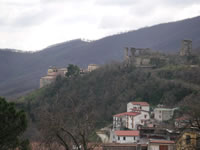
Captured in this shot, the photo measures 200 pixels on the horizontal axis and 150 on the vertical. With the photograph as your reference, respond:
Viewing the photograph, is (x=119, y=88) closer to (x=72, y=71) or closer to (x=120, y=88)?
(x=120, y=88)

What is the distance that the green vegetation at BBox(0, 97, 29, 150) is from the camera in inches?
680

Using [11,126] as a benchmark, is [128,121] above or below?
below

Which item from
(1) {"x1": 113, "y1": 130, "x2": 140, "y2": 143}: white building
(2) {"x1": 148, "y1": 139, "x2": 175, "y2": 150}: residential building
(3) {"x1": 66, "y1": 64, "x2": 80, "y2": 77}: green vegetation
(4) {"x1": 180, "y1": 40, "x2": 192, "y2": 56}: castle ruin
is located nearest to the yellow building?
(2) {"x1": 148, "y1": 139, "x2": 175, "y2": 150}: residential building

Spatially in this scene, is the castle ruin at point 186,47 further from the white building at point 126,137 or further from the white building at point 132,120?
the white building at point 126,137

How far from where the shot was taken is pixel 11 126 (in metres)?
17.4

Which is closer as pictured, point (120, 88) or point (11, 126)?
point (11, 126)

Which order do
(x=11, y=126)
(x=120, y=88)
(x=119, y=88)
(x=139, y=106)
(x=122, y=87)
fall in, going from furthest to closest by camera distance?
(x=119, y=88), (x=120, y=88), (x=122, y=87), (x=139, y=106), (x=11, y=126)

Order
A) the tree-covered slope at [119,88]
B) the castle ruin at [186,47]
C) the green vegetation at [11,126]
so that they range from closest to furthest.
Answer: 1. the green vegetation at [11,126]
2. the tree-covered slope at [119,88]
3. the castle ruin at [186,47]

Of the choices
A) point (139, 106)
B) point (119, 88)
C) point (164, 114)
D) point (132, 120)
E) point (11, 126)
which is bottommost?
point (132, 120)

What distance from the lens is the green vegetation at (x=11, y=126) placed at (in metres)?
17.3

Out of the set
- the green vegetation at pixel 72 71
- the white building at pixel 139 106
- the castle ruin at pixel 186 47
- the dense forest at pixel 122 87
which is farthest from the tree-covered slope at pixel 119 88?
the castle ruin at pixel 186 47

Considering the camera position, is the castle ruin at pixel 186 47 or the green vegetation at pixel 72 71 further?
the green vegetation at pixel 72 71

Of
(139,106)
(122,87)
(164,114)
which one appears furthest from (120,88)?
(164,114)

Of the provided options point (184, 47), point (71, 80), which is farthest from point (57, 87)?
point (184, 47)
